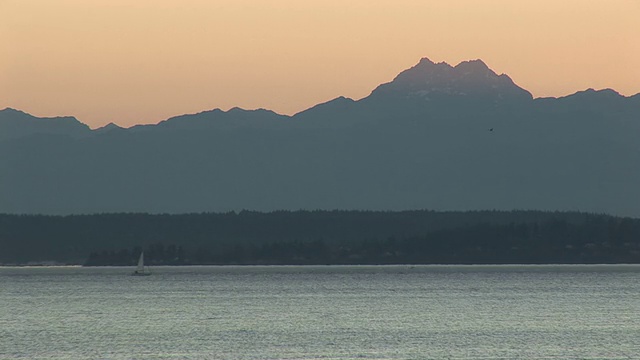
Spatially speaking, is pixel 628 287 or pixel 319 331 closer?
pixel 319 331

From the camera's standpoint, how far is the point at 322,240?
56781mm

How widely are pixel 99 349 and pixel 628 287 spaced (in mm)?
10708

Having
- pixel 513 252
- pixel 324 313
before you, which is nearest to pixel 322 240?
pixel 513 252

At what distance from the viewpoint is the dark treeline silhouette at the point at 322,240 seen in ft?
129

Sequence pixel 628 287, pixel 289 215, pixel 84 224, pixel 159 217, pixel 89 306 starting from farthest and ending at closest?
pixel 159 217, pixel 289 215, pixel 84 224, pixel 628 287, pixel 89 306

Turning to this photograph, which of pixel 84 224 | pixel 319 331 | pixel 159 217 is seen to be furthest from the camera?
pixel 159 217

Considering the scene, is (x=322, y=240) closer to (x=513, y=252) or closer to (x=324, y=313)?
(x=513, y=252)

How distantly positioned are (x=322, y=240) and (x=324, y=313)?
4169cm

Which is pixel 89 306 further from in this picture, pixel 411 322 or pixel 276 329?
pixel 411 322

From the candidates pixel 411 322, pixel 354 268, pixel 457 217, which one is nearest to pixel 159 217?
pixel 457 217

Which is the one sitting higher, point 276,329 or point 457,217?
point 457,217

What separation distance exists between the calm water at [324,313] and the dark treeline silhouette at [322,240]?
41.2 feet

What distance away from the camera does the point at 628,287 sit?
19.0m

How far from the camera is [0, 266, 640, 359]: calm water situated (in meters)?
12.0
